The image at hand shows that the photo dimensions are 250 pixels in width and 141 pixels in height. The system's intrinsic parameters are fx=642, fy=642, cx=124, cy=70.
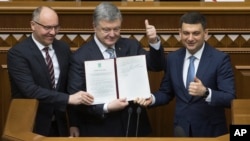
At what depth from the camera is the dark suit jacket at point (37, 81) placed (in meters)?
2.91

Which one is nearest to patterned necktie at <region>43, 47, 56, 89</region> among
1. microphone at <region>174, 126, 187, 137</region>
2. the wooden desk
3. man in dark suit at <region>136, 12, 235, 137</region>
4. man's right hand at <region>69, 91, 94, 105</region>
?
man's right hand at <region>69, 91, 94, 105</region>

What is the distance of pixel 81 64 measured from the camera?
299cm

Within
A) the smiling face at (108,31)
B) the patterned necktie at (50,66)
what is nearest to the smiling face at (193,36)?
the smiling face at (108,31)

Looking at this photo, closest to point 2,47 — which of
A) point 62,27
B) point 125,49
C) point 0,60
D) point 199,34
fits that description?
point 0,60

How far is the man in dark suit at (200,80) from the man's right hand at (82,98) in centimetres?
22

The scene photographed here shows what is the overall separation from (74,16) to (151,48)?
889mm

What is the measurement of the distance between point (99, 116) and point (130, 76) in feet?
0.77

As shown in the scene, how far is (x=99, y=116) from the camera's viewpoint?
2959 millimetres

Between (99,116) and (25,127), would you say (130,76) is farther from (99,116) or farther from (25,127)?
(25,127)

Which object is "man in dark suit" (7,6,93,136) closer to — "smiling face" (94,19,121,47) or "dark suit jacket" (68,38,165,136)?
"dark suit jacket" (68,38,165,136)

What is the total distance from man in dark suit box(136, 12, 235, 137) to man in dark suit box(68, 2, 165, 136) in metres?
0.10

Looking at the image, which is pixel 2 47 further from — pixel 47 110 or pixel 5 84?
pixel 47 110

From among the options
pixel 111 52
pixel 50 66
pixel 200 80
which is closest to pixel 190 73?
pixel 200 80

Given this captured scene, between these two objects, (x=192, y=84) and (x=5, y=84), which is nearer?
(x=192, y=84)
